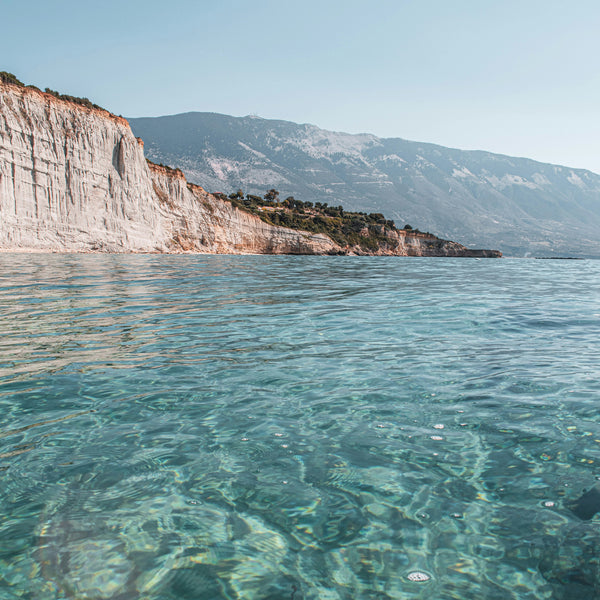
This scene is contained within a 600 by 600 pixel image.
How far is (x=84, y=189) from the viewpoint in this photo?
4894 centimetres

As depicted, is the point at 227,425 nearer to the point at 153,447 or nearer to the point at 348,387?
the point at 153,447

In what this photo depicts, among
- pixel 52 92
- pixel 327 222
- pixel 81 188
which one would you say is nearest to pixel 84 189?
pixel 81 188

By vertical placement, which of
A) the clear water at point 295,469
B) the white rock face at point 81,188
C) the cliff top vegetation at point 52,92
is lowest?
the clear water at point 295,469

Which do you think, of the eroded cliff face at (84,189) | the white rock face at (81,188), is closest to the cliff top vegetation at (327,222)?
the eroded cliff face at (84,189)

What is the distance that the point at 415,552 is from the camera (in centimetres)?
280

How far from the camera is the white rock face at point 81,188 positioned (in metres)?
41.8

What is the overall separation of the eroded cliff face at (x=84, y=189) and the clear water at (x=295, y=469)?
43.1 meters

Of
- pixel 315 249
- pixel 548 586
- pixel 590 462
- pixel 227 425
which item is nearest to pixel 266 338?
pixel 227 425

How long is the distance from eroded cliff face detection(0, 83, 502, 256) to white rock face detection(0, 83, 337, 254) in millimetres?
103

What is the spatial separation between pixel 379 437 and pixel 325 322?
6273 millimetres

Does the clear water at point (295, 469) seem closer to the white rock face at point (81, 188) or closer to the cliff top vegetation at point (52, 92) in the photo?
the white rock face at point (81, 188)

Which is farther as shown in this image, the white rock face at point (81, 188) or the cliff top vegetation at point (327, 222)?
the cliff top vegetation at point (327, 222)

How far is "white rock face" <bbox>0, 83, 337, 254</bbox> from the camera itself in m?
41.8

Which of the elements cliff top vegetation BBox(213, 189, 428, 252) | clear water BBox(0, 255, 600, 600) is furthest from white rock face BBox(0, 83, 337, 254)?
clear water BBox(0, 255, 600, 600)
